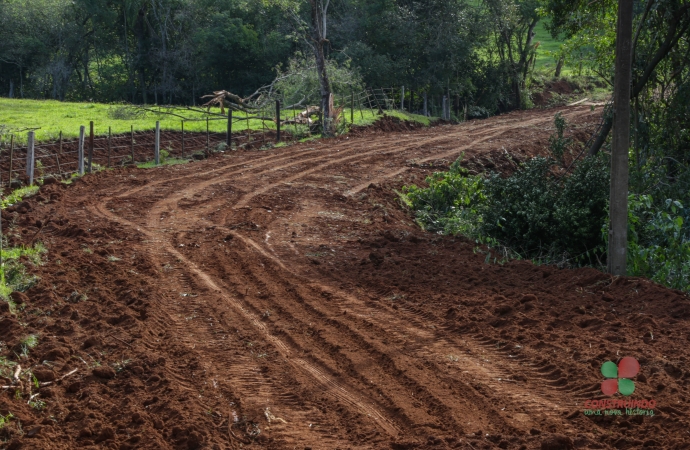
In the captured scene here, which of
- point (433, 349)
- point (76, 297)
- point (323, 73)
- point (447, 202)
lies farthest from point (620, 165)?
point (323, 73)

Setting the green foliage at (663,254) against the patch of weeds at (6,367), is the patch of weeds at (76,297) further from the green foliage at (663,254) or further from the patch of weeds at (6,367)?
the green foliage at (663,254)

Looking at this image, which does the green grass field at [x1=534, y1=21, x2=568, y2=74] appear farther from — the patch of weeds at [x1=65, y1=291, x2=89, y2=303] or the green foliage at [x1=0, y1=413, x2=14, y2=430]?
the green foliage at [x1=0, y1=413, x2=14, y2=430]

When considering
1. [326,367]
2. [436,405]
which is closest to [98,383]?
[326,367]

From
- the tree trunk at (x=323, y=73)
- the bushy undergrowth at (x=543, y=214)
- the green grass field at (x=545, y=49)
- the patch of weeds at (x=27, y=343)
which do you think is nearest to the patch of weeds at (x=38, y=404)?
the patch of weeds at (x=27, y=343)

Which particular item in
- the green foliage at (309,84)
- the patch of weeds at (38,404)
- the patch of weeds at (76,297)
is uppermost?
the green foliage at (309,84)

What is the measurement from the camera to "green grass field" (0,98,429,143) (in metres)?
27.7

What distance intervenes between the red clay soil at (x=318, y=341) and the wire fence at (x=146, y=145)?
19.3 ft

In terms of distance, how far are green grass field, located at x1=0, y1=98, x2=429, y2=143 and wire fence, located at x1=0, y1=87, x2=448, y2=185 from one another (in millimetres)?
261

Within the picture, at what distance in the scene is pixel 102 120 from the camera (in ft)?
107

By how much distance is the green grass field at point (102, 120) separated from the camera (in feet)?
90.9

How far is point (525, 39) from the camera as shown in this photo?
158ft

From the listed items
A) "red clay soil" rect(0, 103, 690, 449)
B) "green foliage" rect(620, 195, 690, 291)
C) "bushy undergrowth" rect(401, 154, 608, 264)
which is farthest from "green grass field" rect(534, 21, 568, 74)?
"red clay soil" rect(0, 103, 690, 449)

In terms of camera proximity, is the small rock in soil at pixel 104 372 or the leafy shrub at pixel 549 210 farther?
the leafy shrub at pixel 549 210

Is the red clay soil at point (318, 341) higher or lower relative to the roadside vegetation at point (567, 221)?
lower
